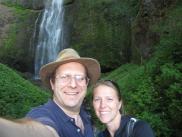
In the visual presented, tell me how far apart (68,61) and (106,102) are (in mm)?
460

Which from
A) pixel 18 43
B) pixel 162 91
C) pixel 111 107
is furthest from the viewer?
pixel 18 43

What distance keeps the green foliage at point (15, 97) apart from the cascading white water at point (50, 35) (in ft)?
35.5

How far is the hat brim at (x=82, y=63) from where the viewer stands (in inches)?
91.6

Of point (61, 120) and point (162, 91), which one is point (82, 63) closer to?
point (61, 120)

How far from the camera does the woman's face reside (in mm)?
2639

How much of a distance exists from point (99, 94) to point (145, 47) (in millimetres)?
11384

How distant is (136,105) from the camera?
27.9 feet

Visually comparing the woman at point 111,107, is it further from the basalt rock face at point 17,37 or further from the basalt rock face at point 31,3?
the basalt rock face at point 31,3

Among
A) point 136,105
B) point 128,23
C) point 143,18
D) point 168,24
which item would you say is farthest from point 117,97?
point 128,23

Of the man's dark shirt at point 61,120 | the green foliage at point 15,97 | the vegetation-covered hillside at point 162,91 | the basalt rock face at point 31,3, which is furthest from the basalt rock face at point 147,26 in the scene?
the man's dark shirt at point 61,120

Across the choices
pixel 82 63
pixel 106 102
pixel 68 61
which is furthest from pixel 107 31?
pixel 68 61

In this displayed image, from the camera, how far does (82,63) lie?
8.00 feet

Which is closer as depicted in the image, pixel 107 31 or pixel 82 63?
pixel 82 63

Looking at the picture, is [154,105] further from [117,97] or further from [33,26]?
[33,26]
